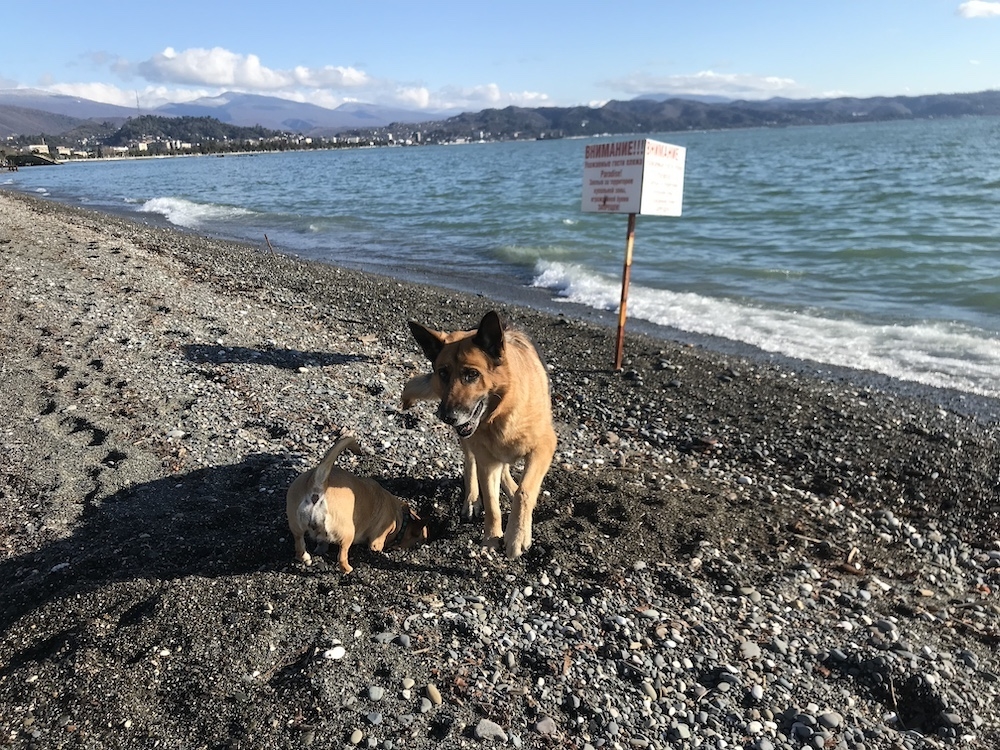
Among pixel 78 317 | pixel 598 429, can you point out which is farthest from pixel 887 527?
pixel 78 317

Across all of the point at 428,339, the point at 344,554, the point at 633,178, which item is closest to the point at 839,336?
the point at 633,178

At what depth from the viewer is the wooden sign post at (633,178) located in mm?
9031

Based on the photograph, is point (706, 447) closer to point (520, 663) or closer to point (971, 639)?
point (971, 639)

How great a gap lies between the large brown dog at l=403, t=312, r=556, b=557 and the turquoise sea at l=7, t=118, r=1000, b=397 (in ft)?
26.8

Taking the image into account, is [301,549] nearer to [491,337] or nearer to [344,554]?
[344,554]

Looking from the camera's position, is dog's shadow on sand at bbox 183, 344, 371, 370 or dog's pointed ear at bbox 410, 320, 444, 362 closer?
dog's pointed ear at bbox 410, 320, 444, 362

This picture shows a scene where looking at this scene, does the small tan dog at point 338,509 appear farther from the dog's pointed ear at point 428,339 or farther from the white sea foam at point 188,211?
the white sea foam at point 188,211

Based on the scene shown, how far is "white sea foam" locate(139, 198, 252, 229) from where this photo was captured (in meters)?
32.8

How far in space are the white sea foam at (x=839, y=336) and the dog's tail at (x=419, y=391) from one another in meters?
8.80

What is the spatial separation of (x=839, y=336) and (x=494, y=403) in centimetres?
1050

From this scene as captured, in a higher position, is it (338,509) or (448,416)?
(448,416)

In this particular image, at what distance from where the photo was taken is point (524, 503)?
16.7 feet

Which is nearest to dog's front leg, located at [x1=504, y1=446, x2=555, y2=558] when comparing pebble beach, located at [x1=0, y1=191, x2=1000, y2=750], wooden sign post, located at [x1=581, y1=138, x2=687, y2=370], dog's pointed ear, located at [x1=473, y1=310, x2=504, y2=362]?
pebble beach, located at [x1=0, y1=191, x2=1000, y2=750]

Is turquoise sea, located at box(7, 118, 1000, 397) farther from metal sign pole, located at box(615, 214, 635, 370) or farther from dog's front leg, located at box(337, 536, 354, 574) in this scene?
dog's front leg, located at box(337, 536, 354, 574)
